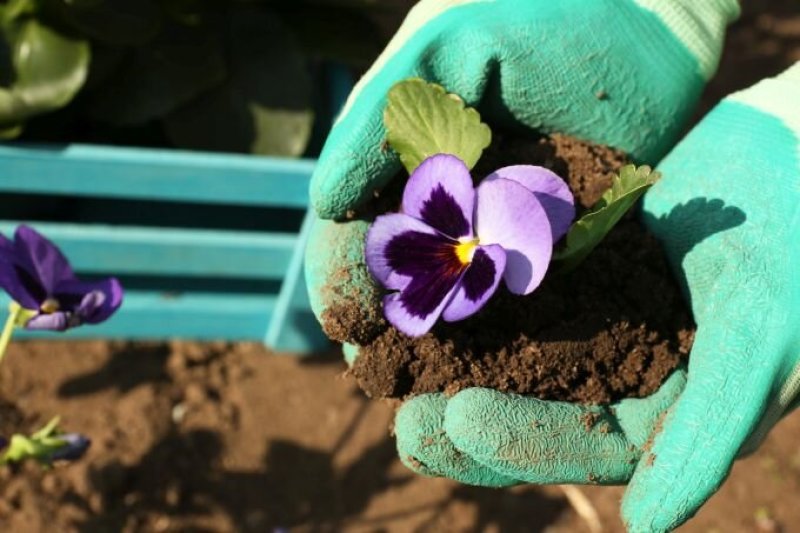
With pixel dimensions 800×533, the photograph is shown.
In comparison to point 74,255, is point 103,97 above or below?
above

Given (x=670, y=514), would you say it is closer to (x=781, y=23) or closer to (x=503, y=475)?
(x=503, y=475)

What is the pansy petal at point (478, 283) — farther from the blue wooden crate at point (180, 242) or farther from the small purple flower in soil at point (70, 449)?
the blue wooden crate at point (180, 242)

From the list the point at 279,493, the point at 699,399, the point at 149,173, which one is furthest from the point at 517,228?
the point at 279,493

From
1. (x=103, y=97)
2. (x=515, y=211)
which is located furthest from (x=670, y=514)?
(x=103, y=97)

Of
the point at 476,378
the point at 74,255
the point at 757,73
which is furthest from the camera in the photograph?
the point at 757,73

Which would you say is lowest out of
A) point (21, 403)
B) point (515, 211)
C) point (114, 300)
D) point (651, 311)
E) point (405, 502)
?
point (21, 403)

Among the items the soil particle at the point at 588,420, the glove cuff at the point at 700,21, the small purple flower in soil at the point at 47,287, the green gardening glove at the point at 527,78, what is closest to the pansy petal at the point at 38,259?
the small purple flower in soil at the point at 47,287
